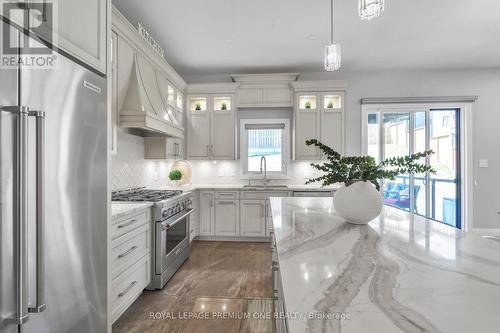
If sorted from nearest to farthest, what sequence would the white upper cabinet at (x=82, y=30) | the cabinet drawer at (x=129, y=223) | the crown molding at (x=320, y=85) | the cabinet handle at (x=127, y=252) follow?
the white upper cabinet at (x=82, y=30) → the cabinet drawer at (x=129, y=223) → the cabinet handle at (x=127, y=252) → the crown molding at (x=320, y=85)

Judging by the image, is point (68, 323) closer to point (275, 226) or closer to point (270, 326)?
point (275, 226)

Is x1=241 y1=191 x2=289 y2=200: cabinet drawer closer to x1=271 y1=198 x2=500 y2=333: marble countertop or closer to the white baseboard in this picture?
the white baseboard

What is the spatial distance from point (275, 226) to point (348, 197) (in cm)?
43

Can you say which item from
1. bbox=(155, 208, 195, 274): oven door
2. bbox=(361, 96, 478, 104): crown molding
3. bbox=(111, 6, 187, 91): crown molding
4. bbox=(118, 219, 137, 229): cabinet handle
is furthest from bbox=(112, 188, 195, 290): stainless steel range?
bbox=(361, 96, 478, 104): crown molding

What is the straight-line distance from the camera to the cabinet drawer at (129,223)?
5.93 ft

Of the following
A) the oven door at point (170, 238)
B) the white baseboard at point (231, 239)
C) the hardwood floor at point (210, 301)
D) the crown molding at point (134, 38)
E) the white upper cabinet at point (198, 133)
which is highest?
the crown molding at point (134, 38)

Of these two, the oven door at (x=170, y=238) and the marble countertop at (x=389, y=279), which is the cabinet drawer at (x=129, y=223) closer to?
the oven door at (x=170, y=238)

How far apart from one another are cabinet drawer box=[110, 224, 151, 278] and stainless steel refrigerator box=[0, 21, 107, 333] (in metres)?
0.39

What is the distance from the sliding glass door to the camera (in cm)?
441

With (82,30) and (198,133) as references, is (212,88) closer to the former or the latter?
(198,133)

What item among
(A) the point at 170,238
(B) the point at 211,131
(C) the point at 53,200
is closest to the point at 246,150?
(B) the point at 211,131

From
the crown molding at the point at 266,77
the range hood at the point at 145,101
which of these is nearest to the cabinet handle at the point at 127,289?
the range hood at the point at 145,101

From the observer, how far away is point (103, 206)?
1.45 meters

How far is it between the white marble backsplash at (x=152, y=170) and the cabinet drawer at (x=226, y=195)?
60 centimetres
